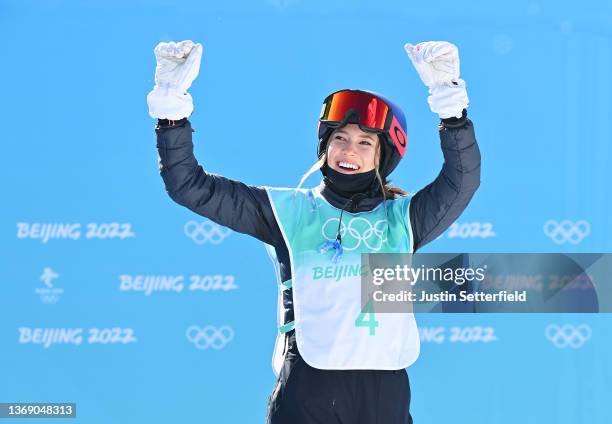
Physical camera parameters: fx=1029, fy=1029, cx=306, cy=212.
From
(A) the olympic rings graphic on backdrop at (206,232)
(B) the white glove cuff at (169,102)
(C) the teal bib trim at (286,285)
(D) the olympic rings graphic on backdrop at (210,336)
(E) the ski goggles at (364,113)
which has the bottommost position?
(C) the teal bib trim at (286,285)

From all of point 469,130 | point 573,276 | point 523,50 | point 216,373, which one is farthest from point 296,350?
point 523,50

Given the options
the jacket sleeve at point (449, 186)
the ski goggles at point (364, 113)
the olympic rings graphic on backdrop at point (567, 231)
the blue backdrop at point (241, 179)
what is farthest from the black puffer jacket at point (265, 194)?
the olympic rings graphic on backdrop at point (567, 231)

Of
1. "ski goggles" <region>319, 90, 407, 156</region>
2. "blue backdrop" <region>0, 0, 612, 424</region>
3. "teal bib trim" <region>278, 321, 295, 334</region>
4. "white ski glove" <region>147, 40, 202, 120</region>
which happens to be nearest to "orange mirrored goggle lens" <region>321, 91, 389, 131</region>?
"ski goggles" <region>319, 90, 407, 156</region>

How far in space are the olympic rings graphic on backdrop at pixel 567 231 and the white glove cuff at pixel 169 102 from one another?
195 centimetres

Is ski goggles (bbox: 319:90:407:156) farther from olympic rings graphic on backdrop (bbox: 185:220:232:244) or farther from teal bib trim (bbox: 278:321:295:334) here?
olympic rings graphic on backdrop (bbox: 185:220:232:244)

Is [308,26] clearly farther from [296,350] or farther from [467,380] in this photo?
[296,350]

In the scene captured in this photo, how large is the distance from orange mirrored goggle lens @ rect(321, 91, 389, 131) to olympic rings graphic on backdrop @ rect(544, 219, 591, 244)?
59.7 inches

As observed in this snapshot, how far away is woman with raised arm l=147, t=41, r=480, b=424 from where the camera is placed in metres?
2.37

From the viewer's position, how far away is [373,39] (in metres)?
3.91

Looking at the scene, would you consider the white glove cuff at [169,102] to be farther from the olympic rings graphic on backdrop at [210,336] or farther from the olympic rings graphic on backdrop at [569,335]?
the olympic rings graphic on backdrop at [569,335]

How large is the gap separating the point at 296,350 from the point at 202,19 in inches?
72.9

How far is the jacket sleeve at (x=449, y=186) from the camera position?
2383 mm

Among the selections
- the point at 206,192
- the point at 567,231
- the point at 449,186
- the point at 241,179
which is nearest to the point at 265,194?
the point at 206,192

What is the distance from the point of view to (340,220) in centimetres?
251
